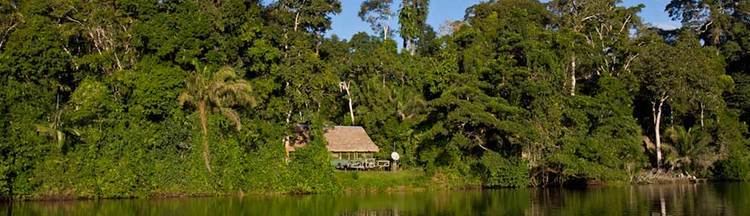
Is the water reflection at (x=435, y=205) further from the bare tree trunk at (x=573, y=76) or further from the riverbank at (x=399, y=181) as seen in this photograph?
the bare tree trunk at (x=573, y=76)

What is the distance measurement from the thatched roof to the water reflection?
25.1 feet

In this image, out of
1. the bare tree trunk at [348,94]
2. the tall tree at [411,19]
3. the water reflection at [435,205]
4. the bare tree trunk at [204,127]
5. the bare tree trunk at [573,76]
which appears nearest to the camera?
the water reflection at [435,205]

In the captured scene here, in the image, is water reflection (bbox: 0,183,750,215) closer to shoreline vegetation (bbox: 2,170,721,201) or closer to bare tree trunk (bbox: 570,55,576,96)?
shoreline vegetation (bbox: 2,170,721,201)

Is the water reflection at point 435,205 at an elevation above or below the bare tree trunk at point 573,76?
below

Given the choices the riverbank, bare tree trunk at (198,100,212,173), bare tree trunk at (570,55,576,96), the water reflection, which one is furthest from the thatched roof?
bare tree trunk at (570,55,576,96)

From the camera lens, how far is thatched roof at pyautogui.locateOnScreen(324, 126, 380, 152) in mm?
49875

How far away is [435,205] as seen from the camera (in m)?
33.7

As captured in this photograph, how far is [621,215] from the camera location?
2677cm

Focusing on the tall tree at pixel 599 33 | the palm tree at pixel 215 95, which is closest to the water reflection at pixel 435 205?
the palm tree at pixel 215 95

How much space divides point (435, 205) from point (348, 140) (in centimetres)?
1716

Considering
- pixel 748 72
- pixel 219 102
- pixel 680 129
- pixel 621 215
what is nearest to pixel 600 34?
pixel 680 129

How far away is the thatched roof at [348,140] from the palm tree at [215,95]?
28.9 ft

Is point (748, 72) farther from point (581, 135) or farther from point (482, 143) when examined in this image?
point (482, 143)

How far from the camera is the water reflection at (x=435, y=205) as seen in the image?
29.6 meters
